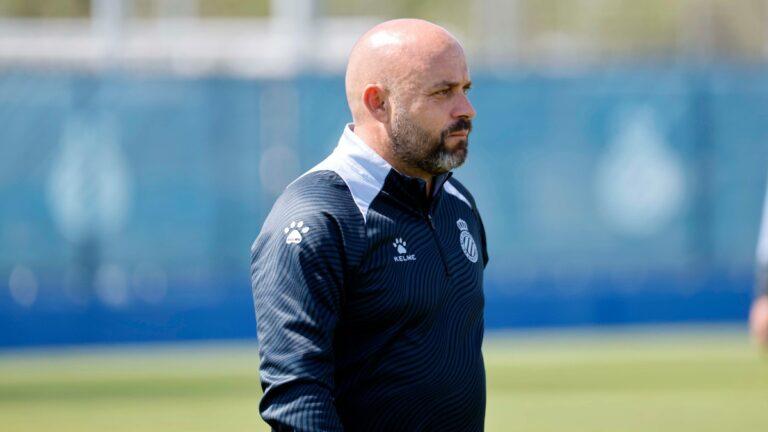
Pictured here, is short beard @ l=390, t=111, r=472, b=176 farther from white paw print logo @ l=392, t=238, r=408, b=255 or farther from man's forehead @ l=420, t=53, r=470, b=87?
white paw print logo @ l=392, t=238, r=408, b=255

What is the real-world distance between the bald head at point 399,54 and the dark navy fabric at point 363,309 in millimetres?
225

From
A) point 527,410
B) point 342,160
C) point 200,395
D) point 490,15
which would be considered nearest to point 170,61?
point 490,15

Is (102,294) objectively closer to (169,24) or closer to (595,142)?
(595,142)

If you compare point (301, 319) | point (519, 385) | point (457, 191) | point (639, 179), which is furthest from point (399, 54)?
point (639, 179)

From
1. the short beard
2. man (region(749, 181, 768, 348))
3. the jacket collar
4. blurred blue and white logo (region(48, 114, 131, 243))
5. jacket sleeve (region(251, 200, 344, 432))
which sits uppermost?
the short beard

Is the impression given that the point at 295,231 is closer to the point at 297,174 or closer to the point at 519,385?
the point at 519,385

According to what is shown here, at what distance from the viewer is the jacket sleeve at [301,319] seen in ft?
13.3

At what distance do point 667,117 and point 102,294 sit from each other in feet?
26.4

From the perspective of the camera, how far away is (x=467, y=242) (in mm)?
4609

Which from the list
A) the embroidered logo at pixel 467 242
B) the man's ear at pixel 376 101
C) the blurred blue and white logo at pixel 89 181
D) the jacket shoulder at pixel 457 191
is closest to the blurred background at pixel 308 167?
the blurred blue and white logo at pixel 89 181

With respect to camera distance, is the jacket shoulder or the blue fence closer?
the jacket shoulder

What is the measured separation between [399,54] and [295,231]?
61 centimetres

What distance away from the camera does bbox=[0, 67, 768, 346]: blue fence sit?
1884 centimetres

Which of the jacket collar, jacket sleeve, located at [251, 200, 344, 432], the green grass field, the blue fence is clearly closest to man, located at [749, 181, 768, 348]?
the jacket collar
